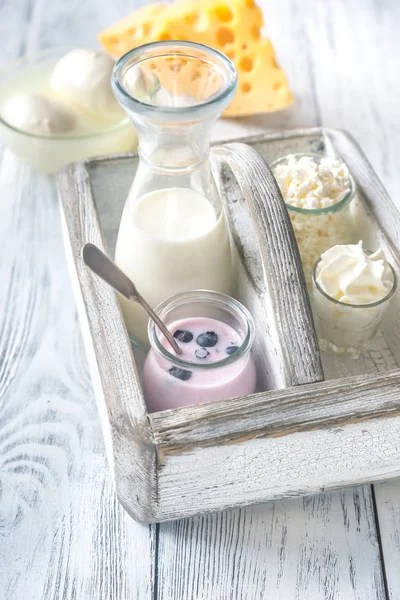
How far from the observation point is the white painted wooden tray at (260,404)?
60cm

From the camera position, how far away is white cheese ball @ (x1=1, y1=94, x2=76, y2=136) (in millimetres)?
1078

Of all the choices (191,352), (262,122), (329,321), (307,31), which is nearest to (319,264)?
(329,321)

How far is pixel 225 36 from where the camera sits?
4.11ft

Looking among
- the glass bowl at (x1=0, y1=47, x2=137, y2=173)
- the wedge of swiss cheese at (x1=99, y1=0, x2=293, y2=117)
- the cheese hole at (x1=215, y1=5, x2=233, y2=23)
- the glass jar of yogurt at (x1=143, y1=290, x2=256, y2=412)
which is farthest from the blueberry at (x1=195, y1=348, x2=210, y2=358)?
the cheese hole at (x1=215, y1=5, x2=233, y2=23)

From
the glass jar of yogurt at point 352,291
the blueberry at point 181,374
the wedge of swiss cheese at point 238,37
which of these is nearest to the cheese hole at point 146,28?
the wedge of swiss cheese at point 238,37

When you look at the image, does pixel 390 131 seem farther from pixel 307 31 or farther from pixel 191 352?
pixel 191 352

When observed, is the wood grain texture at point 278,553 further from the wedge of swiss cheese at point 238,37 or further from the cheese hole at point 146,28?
the cheese hole at point 146,28

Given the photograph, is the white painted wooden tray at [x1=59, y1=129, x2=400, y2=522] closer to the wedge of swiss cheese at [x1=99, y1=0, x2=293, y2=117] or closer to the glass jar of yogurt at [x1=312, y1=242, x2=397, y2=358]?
the glass jar of yogurt at [x1=312, y1=242, x2=397, y2=358]

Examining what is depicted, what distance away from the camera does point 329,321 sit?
30.9 inches

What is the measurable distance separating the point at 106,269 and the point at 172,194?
0.38 ft

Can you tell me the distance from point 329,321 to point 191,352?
0.57 ft

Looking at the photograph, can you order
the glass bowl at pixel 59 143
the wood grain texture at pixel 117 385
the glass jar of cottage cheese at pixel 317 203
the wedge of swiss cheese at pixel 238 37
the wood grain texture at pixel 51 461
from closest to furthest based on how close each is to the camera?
the wood grain texture at pixel 117 385
the wood grain texture at pixel 51 461
the glass jar of cottage cheese at pixel 317 203
the glass bowl at pixel 59 143
the wedge of swiss cheese at pixel 238 37

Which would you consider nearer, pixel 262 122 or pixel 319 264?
pixel 319 264

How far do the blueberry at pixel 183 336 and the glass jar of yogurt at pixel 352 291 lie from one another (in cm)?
15
